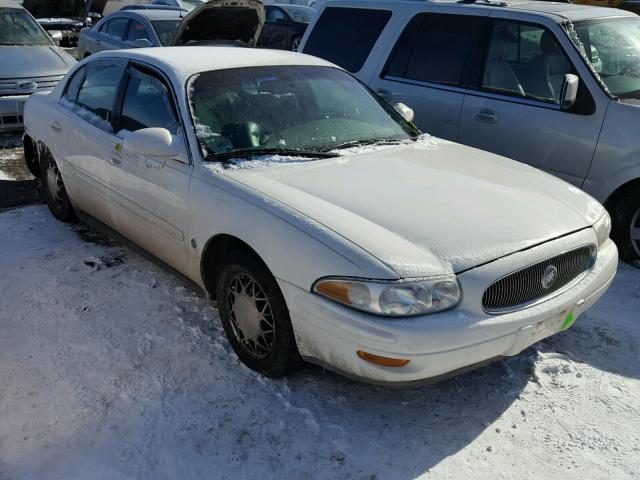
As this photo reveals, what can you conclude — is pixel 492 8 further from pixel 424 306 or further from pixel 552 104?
pixel 424 306

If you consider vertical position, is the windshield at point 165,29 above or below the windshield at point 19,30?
below

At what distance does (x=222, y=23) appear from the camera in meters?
8.49

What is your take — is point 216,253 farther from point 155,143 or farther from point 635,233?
point 635,233

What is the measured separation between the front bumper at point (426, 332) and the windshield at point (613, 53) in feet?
8.10

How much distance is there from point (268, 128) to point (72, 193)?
198 cm

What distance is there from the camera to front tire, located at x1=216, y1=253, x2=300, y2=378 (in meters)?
3.01

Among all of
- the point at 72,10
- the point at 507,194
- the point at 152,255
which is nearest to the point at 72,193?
the point at 152,255

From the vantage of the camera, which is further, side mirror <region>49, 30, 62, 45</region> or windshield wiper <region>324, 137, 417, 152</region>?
side mirror <region>49, 30, 62, 45</region>

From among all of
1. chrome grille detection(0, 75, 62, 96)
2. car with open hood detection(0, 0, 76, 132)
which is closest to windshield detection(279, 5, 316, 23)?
car with open hood detection(0, 0, 76, 132)

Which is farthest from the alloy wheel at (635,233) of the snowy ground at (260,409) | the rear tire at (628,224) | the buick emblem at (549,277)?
the buick emblem at (549,277)

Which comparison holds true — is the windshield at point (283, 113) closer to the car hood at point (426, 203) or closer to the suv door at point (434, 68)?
the car hood at point (426, 203)

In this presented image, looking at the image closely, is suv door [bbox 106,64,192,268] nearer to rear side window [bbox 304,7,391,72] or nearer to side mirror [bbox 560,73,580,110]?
rear side window [bbox 304,7,391,72]

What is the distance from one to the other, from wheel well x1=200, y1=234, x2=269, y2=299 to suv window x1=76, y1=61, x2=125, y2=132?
4.50 feet

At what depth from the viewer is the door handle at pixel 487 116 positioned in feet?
16.8
